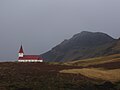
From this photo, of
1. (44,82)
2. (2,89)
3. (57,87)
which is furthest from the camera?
(44,82)

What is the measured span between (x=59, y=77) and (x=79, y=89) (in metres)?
11.7

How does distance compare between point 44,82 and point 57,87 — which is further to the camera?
point 44,82

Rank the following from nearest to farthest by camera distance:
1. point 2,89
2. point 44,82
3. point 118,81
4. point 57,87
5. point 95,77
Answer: point 2,89
point 57,87
point 44,82
point 118,81
point 95,77

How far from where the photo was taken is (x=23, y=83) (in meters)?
55.9

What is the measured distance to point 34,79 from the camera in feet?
199

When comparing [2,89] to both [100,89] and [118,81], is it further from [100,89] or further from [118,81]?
[118,81]

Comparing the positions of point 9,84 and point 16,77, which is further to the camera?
point 16,77

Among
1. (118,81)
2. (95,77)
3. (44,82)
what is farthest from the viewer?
(95,77)

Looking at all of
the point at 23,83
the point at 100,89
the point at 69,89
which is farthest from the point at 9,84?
the point at 100,89

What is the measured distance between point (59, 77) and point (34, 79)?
19.3ft

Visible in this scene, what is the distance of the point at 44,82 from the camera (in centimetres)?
5722

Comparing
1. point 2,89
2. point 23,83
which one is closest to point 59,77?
point 23,83

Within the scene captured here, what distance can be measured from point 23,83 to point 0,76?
33.6 ft

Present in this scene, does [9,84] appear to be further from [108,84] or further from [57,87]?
[108,84]
